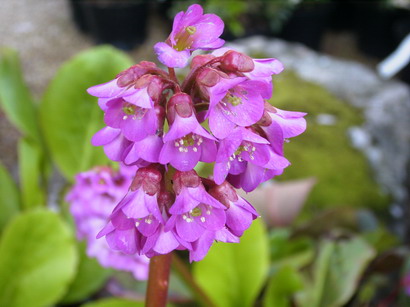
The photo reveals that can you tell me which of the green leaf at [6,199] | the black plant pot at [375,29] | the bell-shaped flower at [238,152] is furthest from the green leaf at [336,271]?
the black plant pot at [375,29]

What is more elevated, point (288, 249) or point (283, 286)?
point (283, 286)

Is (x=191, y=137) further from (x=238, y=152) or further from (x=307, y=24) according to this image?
(x=307, y=24)

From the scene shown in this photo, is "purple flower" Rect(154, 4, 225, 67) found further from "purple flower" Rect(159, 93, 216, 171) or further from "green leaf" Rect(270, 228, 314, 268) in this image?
"green leaf" Rect(270, 228, 314, 268)

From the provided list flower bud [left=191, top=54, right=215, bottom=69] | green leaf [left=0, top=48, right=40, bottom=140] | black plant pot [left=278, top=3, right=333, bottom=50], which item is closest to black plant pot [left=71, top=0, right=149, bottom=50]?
black plant pot [left=278, top=3, right=333, bottom=50]

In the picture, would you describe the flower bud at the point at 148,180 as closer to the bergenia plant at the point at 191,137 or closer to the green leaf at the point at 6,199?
the bergenia plant at the point at 191,137

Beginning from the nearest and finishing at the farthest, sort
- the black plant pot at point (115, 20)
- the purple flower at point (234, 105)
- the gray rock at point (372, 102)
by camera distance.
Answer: the purple flower at point (234, 105) → the gray rock at point (372, 102) → the black plant pot at point (115, 20)

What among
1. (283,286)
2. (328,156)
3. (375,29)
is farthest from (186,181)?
(375,29)

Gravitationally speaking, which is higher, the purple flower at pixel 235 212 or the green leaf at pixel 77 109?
the purple flower at pixel 235 212
